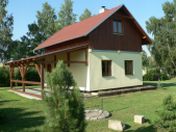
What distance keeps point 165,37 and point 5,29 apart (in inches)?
1012

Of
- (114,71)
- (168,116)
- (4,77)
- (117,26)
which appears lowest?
(168,116)

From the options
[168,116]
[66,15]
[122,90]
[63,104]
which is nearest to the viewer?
[63,104]

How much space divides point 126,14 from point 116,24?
130 cm

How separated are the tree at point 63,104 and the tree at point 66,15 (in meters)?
47.3

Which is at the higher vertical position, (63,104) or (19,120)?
(63,104)

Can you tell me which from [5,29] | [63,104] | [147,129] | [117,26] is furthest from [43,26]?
[63,104]

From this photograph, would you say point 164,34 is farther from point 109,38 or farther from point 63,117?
point 63,117

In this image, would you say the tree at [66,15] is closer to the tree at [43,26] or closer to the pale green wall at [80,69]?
the tree at [43,26]

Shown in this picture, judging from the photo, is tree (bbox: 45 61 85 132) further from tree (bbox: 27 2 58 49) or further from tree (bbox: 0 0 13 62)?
tree (bbox: 27 2 58 49)

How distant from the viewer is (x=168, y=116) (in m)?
8.45

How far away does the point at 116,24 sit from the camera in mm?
21391

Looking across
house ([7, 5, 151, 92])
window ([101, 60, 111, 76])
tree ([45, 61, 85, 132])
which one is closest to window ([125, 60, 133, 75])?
house ([7, 5, 151, 92])

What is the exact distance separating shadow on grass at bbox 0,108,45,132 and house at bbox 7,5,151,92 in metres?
5.68

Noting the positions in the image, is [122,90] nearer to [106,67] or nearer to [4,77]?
[106,67]
